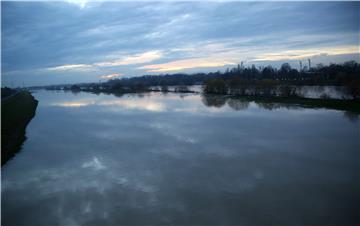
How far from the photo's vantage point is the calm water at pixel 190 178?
5.44m

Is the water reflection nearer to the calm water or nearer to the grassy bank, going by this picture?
the grassy bank

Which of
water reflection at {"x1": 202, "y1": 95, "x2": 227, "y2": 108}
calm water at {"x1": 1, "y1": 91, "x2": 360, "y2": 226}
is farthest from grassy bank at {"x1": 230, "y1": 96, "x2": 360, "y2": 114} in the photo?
calm water at {"x1": 1, "y1": 91, "x2": 360, "y2": 226}

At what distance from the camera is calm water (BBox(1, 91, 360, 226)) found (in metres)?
5.44

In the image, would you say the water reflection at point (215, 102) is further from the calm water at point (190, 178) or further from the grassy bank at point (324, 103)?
the calm water at point (190, 178)

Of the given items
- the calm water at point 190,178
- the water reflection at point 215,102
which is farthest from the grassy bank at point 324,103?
the calm water at point 190,178

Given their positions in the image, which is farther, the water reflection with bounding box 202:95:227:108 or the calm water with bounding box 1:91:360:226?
the water reflection with bounding box 202:95:227:108

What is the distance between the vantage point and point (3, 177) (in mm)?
7879

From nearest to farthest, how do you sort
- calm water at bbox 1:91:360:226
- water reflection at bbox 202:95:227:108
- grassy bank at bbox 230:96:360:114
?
calm water at bbox 1:91:360:226, grassy bank at bbox 230:96:360:114, water reflection at bbox 202:95:227:108

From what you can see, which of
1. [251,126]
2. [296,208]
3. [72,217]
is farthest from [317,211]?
[251,126]

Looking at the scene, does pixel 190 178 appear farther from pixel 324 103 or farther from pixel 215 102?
pixel 215 102

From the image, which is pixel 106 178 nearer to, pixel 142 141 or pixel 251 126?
pixel 142 141

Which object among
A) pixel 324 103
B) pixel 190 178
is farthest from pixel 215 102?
pixel 190 178

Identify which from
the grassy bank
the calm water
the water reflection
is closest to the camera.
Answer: the calm water

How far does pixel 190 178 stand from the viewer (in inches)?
280
